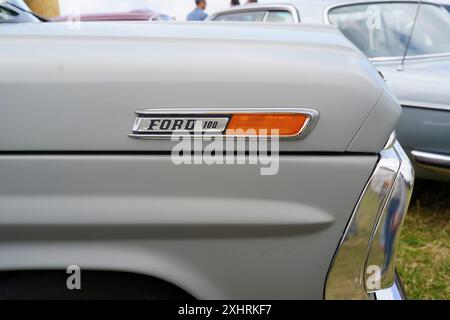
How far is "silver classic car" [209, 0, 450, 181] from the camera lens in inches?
116

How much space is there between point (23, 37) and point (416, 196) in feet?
11.4

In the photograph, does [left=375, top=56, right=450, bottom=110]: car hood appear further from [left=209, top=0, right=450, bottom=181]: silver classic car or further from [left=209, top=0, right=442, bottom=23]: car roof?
[left=209, top=0, right=442, bottom=23]: car roof

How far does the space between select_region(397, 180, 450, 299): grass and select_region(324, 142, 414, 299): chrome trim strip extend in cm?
151

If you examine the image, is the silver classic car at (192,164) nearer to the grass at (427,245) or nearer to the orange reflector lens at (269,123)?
the orange reflector lens at (269,123)

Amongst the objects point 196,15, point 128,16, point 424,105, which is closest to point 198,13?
point 196,15

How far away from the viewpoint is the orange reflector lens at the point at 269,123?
43.8 inches

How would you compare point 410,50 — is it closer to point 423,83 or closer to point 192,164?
point 423,83

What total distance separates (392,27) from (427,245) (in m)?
1.87

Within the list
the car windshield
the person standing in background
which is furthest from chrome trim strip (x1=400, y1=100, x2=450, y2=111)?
the person standing in background

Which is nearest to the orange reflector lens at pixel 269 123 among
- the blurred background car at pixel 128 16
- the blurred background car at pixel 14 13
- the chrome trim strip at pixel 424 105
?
the blurred background car at pixel 14 13

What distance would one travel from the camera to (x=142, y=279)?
4.00 feet

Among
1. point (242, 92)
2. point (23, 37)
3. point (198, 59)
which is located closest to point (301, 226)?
point (242, 92)

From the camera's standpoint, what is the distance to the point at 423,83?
3.00 metres
